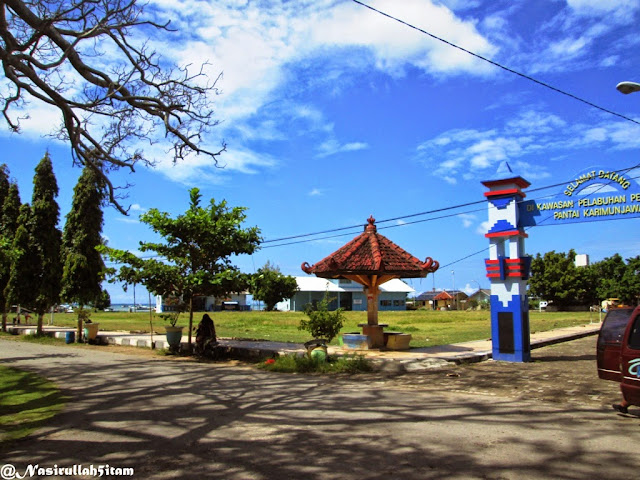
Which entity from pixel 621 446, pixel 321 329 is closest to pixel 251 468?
pixel 621 446

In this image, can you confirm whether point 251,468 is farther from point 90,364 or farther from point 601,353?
point 90,364

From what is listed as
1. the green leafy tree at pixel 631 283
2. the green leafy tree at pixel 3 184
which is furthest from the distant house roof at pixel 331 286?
the green leafy tree at pixel 3 184

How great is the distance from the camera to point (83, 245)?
22.6 m

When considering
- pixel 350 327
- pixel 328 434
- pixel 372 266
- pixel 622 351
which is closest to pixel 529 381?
pixel 622 351

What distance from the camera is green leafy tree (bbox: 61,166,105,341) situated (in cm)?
2238

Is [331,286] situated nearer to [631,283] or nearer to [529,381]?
[631,283]

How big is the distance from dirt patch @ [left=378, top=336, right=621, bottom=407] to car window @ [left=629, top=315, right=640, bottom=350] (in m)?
2.25

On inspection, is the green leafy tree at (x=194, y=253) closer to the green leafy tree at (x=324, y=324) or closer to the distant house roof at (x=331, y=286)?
the green leafy tree at (x=324, y=324)

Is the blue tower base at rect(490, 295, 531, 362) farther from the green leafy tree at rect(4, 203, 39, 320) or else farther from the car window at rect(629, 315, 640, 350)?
the green leafy tree at rect(4, 203, 39, 320)

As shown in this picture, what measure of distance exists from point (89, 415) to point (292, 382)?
471cm

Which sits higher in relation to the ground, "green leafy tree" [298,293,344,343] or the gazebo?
the gazebo

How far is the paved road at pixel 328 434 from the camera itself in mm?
5305

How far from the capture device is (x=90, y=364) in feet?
48.1

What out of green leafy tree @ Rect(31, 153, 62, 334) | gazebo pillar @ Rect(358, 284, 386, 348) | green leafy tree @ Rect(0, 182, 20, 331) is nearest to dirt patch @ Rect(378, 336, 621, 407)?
gazebo pillar @ Rect(358, 284, 386, 348)
